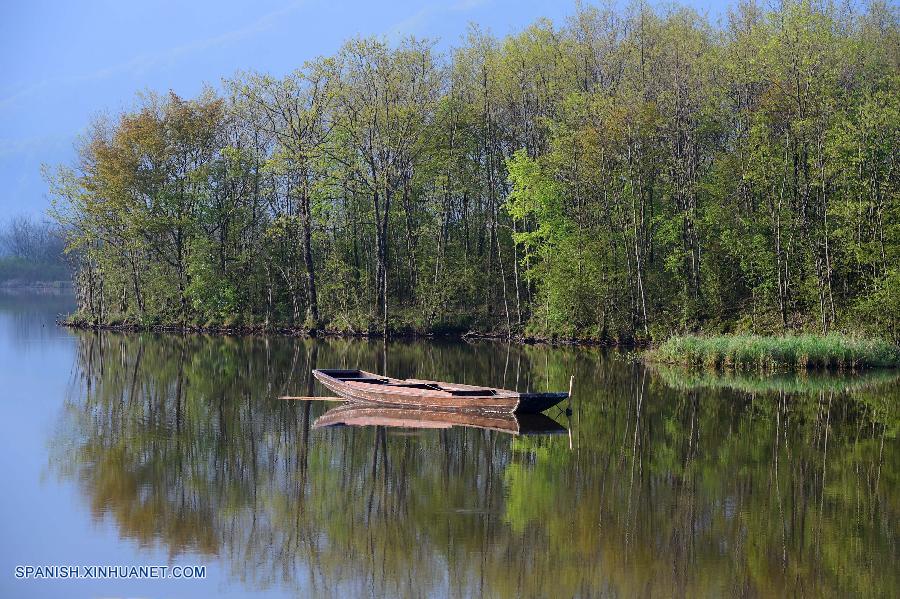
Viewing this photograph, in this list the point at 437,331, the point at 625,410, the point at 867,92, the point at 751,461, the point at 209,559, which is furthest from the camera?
the point at 437,331

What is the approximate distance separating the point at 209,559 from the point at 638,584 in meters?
6.27

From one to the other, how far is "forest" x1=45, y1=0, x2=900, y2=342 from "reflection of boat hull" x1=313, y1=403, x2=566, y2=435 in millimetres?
19572

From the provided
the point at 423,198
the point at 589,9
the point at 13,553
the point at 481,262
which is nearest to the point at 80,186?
the point at 423,198

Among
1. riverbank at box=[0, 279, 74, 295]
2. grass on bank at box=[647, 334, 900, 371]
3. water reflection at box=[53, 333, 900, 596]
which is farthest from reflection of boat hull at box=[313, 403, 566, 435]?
riverbank at box=[0, 279, 74, 295]

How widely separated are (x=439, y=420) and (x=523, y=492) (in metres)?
8.29

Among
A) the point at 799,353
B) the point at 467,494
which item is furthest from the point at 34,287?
the point at 467,494

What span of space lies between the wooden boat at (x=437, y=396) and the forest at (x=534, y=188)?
19.2 metres

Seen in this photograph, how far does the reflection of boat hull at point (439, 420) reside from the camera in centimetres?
2553

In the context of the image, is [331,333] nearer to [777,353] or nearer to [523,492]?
[777,353]

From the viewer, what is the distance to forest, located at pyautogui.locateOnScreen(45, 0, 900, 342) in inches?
1695

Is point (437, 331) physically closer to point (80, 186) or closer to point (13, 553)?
point (80, 186)

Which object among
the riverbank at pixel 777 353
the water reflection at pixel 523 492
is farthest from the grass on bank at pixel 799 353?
the water reflection at pixel 523 492

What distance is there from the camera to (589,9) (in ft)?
181

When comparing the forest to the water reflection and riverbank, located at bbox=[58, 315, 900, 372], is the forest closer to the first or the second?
riverbank, located at bbox=[58, 315, 900, 372]
